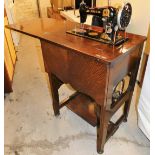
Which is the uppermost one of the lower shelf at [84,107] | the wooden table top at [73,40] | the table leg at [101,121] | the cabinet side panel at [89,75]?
the wooden table top at [73,40]

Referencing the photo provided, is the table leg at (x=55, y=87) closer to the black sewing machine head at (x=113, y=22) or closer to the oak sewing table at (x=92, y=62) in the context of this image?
the oak sewing table at (x=92, y=62)

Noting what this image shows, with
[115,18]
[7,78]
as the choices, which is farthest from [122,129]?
[7,78]

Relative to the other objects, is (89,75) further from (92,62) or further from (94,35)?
(94,35)

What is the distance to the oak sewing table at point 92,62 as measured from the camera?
97cm

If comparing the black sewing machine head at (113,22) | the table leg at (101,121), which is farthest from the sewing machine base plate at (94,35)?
the table leg at (101,121)

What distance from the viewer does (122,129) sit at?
5.38 feet

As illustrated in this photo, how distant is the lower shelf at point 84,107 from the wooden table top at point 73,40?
819 millimetres

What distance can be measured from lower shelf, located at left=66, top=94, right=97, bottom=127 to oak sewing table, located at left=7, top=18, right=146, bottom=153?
231 mm

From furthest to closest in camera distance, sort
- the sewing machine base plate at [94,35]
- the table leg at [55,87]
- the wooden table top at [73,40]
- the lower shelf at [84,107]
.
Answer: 1. the lower shelf at [84,107]
2. the table leg at [55,87]
3. the sewing machine base plate at [94,35]
4. the wooden table top at [73,40]

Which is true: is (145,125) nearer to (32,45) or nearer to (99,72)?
(99,72)

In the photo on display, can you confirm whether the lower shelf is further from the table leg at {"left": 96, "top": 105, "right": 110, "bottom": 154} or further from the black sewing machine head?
the black sewing machine head

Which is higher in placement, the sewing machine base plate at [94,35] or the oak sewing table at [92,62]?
the sewing machine base plate at [94,35]

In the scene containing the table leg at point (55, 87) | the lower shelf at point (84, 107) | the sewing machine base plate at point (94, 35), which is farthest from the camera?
the lower shelf at point (84, 107)

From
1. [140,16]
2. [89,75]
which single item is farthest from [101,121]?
[140,16]
